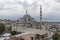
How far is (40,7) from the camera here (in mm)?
42562

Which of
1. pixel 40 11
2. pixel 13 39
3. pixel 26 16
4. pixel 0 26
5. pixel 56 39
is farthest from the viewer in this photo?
pixel 26 16

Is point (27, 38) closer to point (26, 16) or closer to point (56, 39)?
point (56, 39)

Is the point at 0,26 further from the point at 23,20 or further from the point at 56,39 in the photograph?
the point at 23,20

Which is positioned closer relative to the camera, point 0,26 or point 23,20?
point 0,26

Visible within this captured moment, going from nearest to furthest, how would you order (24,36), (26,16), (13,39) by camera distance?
(13,39), (24,36), (26,16)

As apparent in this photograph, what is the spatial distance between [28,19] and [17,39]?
206ft

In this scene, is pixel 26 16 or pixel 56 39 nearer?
pixel 56 39

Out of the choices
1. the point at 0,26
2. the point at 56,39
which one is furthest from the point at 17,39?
the point at 0,26

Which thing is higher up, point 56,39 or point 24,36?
point 24,36

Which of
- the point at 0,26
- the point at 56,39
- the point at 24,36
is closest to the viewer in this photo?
the point at 24,36


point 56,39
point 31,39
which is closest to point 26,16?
point 56,39

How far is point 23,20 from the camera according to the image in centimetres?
8550

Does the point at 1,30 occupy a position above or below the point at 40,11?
below

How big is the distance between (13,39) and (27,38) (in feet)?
7.99
